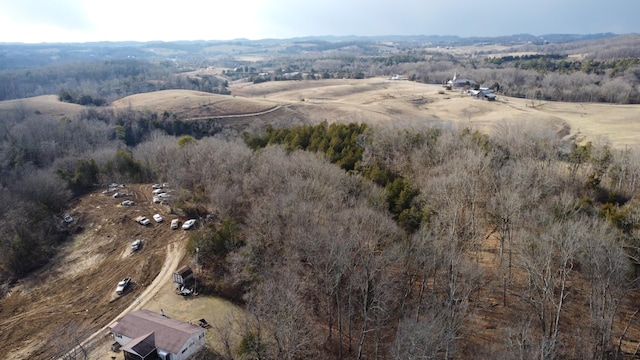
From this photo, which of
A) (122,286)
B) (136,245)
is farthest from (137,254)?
(122,286)

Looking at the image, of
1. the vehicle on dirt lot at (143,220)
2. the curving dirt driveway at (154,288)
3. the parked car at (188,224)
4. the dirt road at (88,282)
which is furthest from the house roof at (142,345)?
the vehicle on dirt lot at (143,220)

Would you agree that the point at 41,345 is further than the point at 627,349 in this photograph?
Yes

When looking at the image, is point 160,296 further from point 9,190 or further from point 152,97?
point 152,97

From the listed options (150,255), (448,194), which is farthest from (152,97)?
(448,194)

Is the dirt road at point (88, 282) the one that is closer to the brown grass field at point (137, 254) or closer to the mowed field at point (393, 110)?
the brown grass field at point (137, 254)

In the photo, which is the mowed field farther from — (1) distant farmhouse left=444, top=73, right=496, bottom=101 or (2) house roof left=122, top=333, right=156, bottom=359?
(2) house roof left=122, top=333, right=156, bottom=359

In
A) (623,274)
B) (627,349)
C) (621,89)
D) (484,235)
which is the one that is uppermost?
(621,89)
